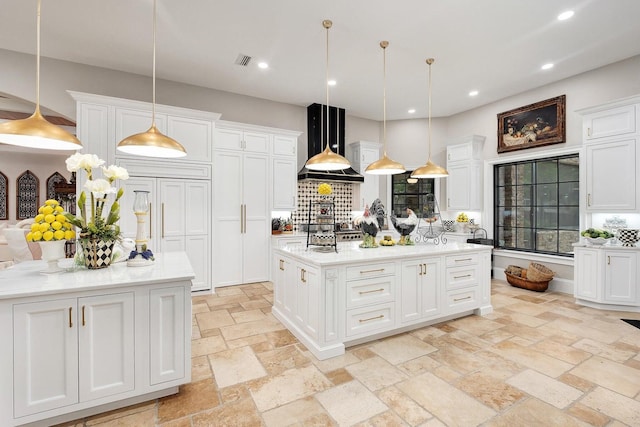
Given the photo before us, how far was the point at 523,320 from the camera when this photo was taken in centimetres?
356

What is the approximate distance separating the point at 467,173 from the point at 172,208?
17.6ft

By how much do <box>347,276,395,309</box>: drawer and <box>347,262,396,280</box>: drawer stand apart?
40 millimetres

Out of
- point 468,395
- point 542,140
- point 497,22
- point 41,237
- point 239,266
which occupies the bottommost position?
point 468,395

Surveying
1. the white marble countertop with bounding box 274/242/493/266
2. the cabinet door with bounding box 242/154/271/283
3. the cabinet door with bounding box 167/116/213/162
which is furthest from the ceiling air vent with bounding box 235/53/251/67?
the white marble countertop with bounding box 274/242/493/266

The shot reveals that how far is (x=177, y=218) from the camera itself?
14.4ft

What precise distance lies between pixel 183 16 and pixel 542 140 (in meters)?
5.56

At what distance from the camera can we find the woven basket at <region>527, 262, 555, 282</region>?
189 inches

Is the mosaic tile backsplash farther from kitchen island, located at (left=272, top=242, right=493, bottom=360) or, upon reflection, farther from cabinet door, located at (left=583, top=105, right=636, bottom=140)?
cabinet door, located at (left=583, top=105, right=636, bottom=140)

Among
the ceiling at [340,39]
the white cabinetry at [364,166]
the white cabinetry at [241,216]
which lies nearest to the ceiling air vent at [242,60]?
the ceiling at [340,39]

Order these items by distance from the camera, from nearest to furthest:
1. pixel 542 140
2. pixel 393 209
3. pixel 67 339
A: pixel 67 339 < pixel 542 140 < pixel 393 209

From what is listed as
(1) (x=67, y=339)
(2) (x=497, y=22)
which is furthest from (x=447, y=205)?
(1) (x=67, y=339)

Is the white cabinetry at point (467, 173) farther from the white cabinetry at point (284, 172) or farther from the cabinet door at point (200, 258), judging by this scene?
the cabinet door at point (200, 258)

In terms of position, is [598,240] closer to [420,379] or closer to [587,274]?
[587,274]

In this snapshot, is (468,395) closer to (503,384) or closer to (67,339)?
(503,384)
